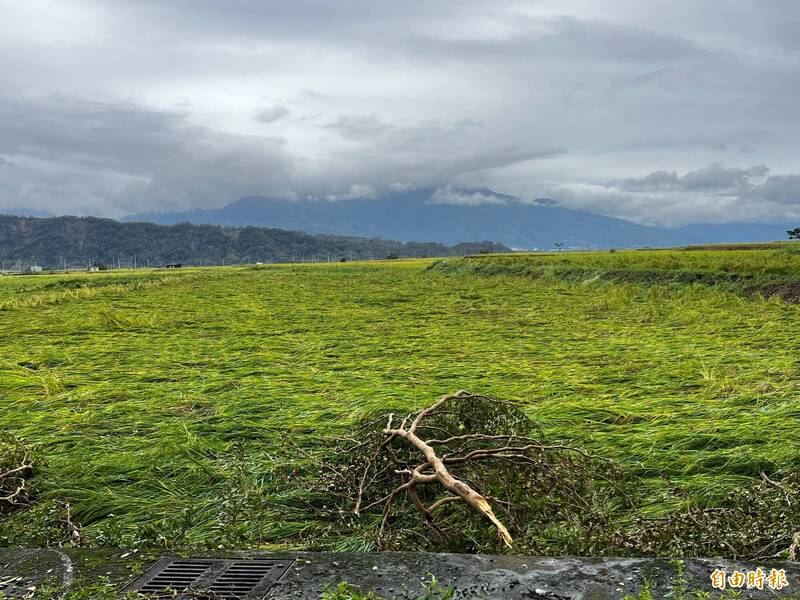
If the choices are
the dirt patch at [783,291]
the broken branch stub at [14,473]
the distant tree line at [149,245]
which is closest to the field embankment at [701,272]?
the dirt patch at [783,291]

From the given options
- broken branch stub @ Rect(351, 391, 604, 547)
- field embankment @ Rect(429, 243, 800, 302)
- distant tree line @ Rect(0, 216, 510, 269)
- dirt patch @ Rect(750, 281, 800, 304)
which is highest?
distant tree line @ Rect(0, 216, 510, 269)

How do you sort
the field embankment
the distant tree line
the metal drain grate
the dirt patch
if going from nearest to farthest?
the metal drain grate, the dirt patch, the field embankment, the distant tree line

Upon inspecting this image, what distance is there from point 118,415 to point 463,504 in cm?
326

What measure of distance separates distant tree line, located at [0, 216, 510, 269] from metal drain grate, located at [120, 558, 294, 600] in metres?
163

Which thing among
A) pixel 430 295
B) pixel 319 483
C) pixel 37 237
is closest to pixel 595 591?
pixel 319 483

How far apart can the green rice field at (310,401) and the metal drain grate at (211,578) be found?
0.33 metres

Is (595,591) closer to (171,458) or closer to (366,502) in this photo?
(366,502)

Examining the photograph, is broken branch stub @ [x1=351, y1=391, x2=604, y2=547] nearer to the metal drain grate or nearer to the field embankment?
the metal drain grate

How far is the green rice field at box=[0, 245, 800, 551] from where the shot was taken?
294 cm

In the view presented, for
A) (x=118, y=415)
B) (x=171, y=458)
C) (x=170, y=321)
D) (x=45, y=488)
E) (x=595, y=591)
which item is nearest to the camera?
(x=595, y=591)

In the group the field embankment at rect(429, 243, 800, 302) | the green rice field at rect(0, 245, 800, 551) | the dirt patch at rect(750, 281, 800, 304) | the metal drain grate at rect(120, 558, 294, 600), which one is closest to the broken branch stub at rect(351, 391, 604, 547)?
the green rice field at rect(0, 245, 800, 551)

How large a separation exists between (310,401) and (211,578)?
2.87 metres

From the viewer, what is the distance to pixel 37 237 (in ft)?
614

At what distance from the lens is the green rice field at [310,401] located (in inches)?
116
